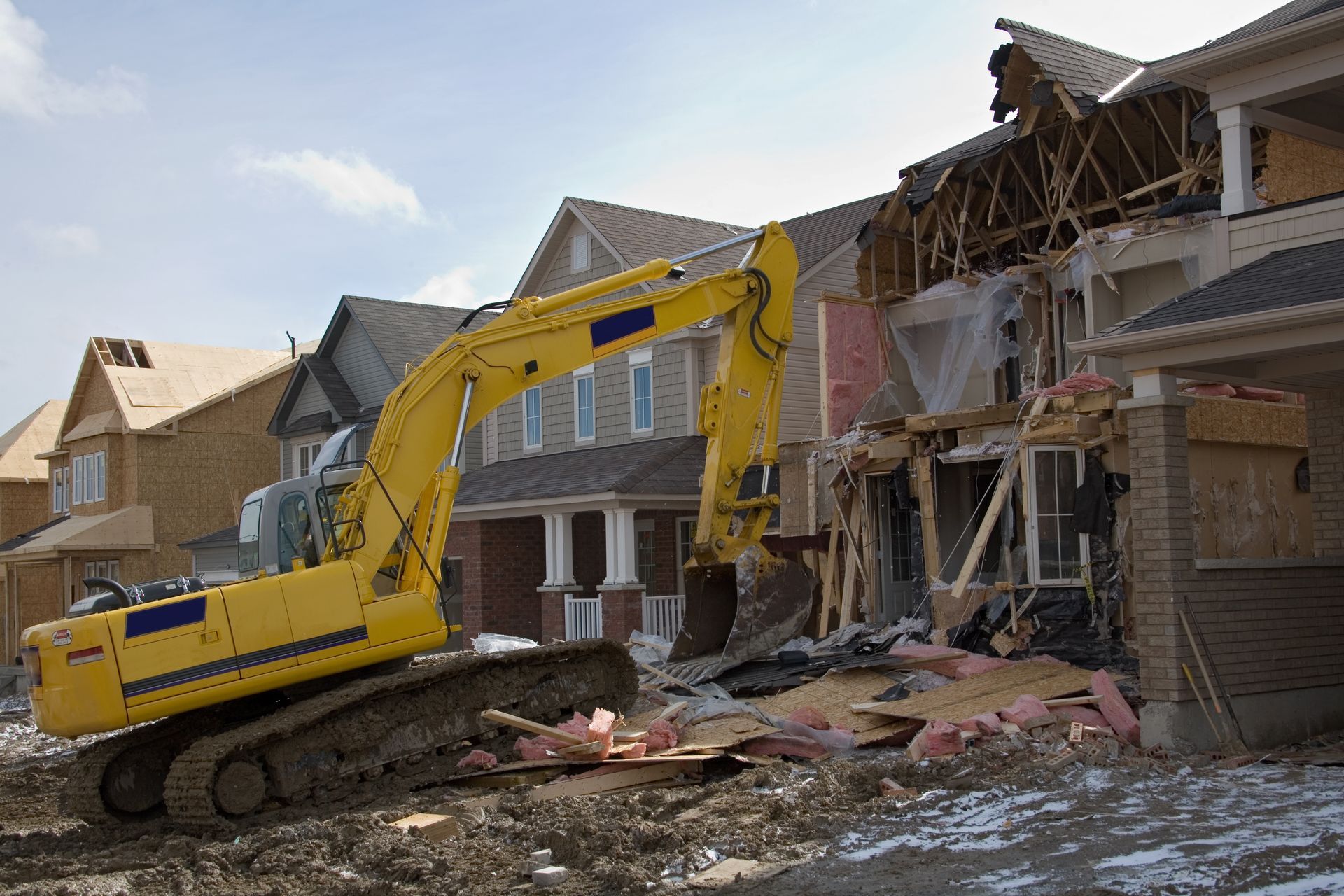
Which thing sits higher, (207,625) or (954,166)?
(954,166)

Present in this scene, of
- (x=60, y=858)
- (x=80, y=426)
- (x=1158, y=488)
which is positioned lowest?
(x=60, y=858)

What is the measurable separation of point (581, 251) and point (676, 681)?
14.2 m

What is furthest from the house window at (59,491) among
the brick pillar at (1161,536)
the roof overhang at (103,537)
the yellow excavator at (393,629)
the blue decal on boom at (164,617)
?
the brick pillar at (1161,536)

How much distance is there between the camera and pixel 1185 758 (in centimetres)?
995

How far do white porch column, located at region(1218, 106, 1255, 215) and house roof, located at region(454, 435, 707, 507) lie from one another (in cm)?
1051

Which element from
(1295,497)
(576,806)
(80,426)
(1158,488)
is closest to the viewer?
(576,806)

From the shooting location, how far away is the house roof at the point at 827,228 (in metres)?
24.0

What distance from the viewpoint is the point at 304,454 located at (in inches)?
1292

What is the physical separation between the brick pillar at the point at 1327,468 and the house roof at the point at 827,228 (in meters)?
11.6

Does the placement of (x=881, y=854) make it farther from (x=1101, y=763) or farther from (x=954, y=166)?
(x=954, y=166)

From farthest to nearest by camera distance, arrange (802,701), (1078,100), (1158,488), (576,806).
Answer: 1. (1078,100)
2. (802,701)
3. (1158,488)
4. (576,806)

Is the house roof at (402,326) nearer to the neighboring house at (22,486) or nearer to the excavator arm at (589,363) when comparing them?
the neighboring house at (22,486)

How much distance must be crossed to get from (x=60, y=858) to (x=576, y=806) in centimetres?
378

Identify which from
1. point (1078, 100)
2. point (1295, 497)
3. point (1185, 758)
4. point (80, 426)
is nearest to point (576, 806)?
→ point (1185, 758)
